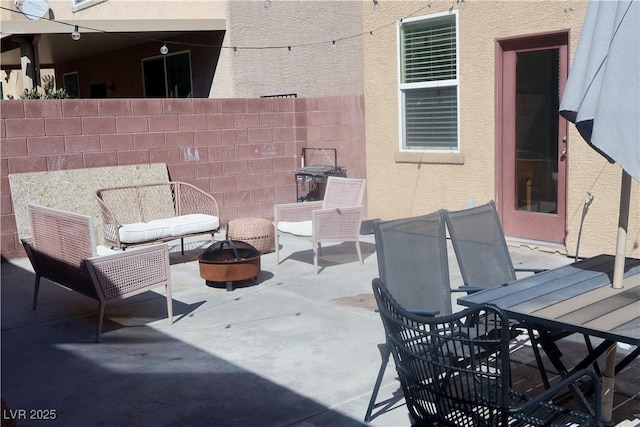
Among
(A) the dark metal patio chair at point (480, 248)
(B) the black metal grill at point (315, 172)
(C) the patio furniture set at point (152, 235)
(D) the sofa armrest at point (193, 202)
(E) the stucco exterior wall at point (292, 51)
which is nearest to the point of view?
(A) the dark metal patio chair at point (480, 248)

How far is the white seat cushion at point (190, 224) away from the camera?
7766 mm

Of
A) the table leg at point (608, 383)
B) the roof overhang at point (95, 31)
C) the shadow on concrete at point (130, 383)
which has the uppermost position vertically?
the roof overhang at point (95, 31)

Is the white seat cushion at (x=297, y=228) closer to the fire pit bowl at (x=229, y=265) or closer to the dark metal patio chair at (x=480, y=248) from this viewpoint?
the fire pit bowl at (x=229, y=265)

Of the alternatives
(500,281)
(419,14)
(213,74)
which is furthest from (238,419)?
(213,74)

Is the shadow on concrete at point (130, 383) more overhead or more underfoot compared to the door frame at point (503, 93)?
more underfoot

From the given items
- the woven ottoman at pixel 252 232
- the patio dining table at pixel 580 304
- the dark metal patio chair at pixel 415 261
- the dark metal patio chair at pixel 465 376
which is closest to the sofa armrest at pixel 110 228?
the woven ottoman at pixel 252 232

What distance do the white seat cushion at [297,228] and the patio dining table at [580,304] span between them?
12.2 ft

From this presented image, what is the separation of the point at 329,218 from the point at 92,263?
2.84 meters

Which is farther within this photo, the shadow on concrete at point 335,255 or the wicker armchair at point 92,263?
the shadow on concrete at point 335,255

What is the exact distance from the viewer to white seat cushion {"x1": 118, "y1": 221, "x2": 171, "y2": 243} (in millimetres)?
7418

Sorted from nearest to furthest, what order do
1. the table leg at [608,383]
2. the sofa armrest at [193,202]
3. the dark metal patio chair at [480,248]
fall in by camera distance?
the table leg at [608,383] < the dark metal patio chair at [480,248] < the sofa armrest at [193,202]

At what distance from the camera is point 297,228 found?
775 centimetres

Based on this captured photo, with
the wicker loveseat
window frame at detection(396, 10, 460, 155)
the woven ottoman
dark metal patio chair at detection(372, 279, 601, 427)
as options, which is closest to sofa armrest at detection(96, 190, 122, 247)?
the wicker loveseat

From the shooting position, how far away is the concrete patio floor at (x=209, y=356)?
13.5 feet
